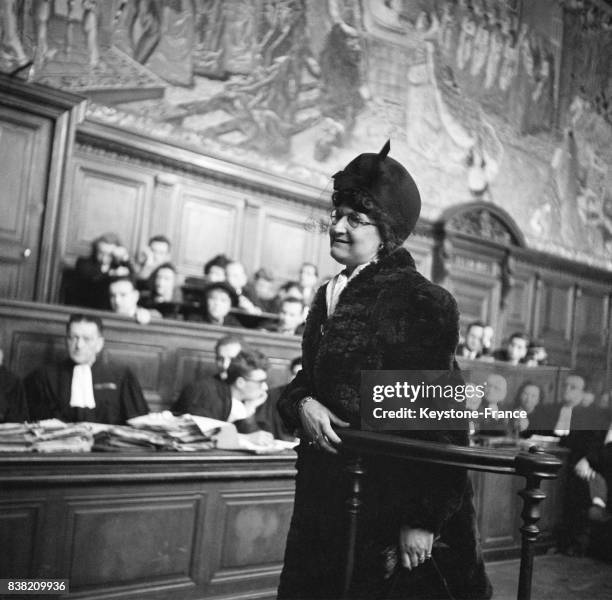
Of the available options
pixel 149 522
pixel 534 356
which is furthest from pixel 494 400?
pixel 534 356

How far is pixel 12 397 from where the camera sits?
4.77m

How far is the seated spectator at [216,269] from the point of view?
7.52 m

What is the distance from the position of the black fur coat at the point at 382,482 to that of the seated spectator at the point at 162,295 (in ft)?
15.7

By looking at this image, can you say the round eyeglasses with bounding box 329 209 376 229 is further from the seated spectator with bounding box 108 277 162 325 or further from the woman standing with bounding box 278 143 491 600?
the seated spectator with bounding box 108 277 162 325

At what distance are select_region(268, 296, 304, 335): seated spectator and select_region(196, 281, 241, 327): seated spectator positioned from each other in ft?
1.80

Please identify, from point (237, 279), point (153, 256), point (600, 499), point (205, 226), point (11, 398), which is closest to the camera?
point (11, 398)

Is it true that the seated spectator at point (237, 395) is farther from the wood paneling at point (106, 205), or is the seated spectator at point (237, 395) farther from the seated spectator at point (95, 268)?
the wood paneling at point (106, 205)

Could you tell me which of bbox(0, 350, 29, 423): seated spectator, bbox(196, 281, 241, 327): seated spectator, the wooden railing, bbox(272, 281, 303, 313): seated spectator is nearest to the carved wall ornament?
bbox(272, 281, 303, 313): seated spectator

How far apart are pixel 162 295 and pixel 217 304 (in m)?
0.60

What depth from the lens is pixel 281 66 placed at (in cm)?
908

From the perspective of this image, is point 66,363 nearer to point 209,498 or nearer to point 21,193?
point 209,498

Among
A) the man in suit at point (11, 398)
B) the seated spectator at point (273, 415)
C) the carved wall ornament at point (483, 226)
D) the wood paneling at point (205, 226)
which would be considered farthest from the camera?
the carved wall ornament at point (483, 226)

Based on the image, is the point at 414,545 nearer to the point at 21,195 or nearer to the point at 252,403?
the point at 252,403

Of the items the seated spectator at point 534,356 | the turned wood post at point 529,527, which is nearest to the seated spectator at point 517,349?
the seated spectator at point 534,356
